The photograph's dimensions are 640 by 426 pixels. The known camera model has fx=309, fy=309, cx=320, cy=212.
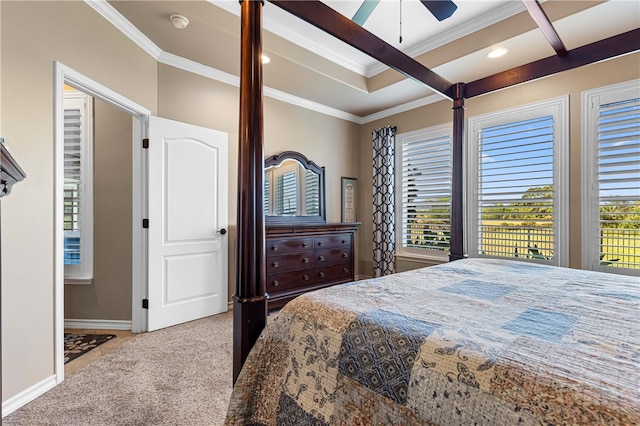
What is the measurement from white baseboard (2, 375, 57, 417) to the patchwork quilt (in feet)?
5.18

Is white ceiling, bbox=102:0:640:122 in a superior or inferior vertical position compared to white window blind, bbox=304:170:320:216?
superior

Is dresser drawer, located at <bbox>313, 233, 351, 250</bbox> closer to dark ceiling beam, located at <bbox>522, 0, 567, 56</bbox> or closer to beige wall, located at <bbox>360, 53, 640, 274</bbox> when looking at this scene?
beige wall, located at <bbox>360, 53, 640, 274</bbox>

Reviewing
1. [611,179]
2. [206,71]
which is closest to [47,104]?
[206,71]

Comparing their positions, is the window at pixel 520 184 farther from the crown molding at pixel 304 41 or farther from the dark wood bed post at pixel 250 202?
the dark wood bed post at pixel 250 202

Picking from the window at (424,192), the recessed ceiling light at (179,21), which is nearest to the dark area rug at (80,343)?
the recessed ceiling light at (179,21)

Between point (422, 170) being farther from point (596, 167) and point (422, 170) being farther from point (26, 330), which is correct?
point (26, 330)

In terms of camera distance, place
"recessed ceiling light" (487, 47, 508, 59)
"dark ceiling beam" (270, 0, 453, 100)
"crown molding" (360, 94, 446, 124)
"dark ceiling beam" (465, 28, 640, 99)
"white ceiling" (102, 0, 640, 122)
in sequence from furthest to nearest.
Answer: "crown molding" (360, 94, 446, 124) → "recessed ceiling light" (487, 47, 508, 59) → "white ceiling" (102, 0, 640, 122) → "dark ceiling beam" (465, 28, 640, 99) → "dark ceiling beam" (270, 0, 453, 100)

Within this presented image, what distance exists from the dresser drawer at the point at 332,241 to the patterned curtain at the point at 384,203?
56 centimetres

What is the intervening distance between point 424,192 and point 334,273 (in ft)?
5.24

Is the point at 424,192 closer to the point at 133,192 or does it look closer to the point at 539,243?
the point at 539,243

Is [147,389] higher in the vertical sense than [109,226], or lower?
lower

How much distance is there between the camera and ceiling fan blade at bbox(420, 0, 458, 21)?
2086 mm

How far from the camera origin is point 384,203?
434cm

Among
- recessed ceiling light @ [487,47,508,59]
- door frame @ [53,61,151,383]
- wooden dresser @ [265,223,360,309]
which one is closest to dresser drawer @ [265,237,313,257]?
wooden dresser @ [265,223,360,309]
